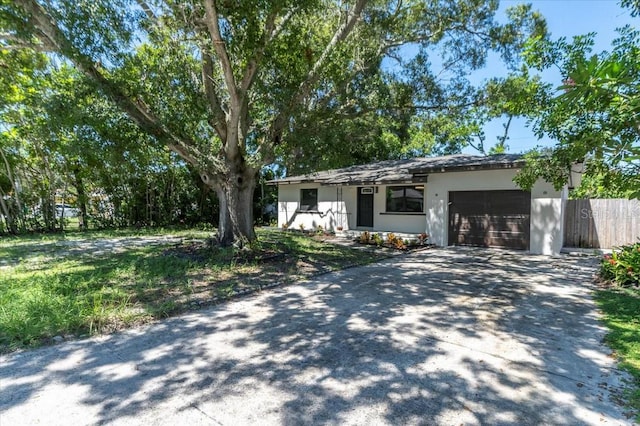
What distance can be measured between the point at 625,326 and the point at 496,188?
6939 mm

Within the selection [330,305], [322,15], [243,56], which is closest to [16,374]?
[330,305]

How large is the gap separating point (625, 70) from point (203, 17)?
597 centimetres

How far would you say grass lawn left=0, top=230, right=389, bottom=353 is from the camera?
4.25 m

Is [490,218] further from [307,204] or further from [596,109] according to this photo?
[307,204]

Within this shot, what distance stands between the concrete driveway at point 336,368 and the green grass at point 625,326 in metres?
0.12

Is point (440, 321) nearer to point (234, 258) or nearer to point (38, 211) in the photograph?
point (234, 258)

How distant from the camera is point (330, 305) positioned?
5242 mm

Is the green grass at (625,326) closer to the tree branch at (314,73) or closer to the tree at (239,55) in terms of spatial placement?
the tree at (239,55)

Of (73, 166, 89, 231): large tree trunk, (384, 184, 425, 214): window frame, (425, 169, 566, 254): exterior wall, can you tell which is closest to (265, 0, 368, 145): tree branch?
(425, 169, 566, 254): exterior wall

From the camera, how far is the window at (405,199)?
1271 cm

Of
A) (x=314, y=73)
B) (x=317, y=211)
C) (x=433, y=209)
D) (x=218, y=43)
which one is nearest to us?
(x=218, y=43)

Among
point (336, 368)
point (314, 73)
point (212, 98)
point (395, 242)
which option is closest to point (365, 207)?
point (395, 242)

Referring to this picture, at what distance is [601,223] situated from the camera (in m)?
10.5

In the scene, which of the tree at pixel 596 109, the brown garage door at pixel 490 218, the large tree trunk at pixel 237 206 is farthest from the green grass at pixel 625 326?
the large tree trunk at pixel 237 206
